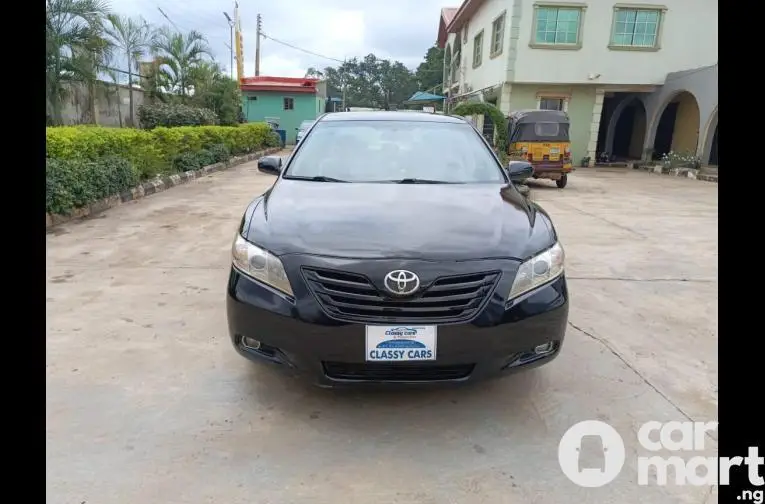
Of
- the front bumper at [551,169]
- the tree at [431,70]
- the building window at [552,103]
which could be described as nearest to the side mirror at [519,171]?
the front bumper at [551,169]

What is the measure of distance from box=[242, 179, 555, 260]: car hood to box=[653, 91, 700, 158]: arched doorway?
55.6 ft

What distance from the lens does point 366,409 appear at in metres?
2.52

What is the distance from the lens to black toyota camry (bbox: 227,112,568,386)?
214 cm

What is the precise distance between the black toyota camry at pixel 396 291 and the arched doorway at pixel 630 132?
2010 cm

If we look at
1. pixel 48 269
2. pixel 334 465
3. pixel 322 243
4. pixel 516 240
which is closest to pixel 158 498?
pixel 334 465

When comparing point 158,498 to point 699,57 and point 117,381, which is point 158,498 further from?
point 699,57

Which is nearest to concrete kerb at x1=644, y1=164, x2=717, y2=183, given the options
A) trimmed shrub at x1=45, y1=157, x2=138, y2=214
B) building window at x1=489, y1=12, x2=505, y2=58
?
building window at x1=489, y1=12, x2=505, y2=58

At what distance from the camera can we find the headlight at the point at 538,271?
2.25 m

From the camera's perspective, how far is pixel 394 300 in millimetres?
2137

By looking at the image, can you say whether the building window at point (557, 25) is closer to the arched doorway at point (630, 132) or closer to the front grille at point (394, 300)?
the arched doorway at point (630, 132)

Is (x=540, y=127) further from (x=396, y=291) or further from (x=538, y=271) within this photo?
(x=396, y=291)

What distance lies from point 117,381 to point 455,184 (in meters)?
2.19

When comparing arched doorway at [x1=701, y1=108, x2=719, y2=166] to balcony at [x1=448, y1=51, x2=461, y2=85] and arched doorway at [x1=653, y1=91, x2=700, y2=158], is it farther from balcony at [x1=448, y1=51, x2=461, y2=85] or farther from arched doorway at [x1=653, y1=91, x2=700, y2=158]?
balcony at [x1=448, y1=51, x2=461, y2=85]
